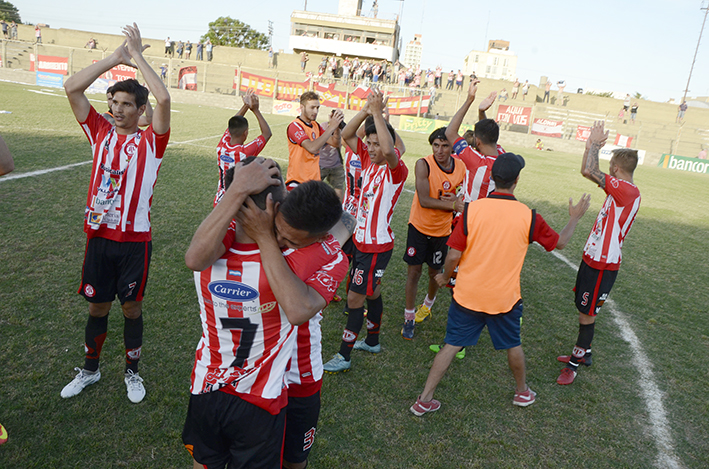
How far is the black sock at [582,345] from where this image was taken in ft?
15.4

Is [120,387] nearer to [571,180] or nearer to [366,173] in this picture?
[366,173]

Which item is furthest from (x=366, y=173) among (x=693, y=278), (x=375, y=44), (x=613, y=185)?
(x=375, y=44)

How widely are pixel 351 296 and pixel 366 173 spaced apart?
1304 millimetres

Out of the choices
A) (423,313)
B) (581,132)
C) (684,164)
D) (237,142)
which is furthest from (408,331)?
(581,132)

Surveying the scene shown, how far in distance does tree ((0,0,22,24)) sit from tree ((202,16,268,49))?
88.8 ft

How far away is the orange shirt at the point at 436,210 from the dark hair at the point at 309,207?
3.58 meters

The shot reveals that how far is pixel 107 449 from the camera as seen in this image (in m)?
3.19

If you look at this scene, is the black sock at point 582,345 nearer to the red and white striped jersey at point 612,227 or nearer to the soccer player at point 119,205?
the red and white striped jersey at point 612,227

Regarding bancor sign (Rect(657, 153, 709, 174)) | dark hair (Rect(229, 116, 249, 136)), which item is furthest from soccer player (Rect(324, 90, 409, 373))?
bancor sign (Rect(657, 153, 709, 174))

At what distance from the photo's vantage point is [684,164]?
98.6 feet

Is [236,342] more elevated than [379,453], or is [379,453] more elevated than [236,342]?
[236,342]

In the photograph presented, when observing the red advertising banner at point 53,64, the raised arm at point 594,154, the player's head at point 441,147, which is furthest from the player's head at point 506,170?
the red advertising banner at point 53,64

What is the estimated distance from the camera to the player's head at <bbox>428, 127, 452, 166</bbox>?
511 cm

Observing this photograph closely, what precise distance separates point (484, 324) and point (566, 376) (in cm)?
152
